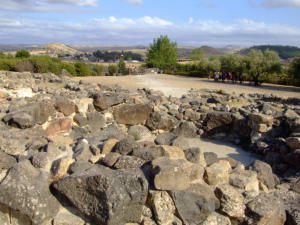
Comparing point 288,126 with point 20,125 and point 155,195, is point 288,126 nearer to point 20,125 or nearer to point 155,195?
point 155,195

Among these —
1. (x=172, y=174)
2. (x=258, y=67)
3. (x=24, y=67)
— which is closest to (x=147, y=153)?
(x=172, y=174)

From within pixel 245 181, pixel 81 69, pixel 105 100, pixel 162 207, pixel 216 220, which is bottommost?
pixel 81 69

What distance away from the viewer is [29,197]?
3.27 meters

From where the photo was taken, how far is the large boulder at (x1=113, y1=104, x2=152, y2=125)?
7.61 meters

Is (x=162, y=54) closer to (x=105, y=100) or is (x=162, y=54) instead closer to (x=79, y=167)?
(x=105, y=100)

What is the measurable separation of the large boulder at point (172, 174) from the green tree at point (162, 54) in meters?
37.6

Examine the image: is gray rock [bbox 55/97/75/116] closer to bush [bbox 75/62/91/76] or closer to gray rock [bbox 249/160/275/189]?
gray rock [bbox 249/160/275/189]

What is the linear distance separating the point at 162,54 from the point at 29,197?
131ft

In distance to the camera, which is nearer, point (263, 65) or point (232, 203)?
point (232, 203)

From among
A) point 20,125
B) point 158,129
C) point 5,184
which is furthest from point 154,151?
point 158,129

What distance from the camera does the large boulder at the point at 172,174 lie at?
3369 millimetres

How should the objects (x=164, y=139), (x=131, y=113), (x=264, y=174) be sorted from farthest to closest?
(x=131, y=113) → (x=164, y=139) → (x=264, y=174)

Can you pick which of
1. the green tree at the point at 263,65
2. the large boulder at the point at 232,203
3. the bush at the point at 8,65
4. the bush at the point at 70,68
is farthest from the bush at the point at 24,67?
the large boulder at the point at 232,203

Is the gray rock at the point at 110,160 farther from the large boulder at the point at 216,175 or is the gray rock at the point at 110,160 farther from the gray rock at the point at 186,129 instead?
the gray rock at the point at 186,129
